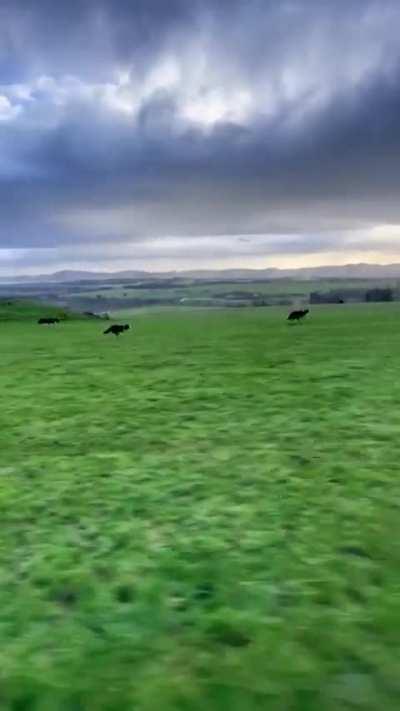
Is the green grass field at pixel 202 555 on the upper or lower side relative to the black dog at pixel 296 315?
lower

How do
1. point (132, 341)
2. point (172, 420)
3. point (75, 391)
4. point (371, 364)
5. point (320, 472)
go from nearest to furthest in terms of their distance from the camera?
point (320, 472), point (172, 420), point (75, 391), point (371, 364), point (132, 341)

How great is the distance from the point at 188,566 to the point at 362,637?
4.46 feet

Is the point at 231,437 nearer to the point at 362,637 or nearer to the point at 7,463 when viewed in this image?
the point at 7,463

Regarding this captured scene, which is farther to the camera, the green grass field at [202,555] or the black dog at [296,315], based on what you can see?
the black dog at [296,315]

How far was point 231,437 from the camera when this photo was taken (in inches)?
324

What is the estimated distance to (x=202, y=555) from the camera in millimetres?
4566

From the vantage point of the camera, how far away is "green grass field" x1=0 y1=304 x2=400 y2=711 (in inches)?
122

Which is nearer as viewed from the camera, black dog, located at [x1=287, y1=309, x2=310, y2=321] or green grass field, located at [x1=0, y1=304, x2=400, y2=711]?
green grass field, located at [x1=0, y1=304, x2=400, y2=711]

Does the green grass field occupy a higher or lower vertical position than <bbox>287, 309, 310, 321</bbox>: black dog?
lower

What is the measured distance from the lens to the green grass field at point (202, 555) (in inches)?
122

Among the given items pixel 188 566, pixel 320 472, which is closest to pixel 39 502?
pixel 188 566

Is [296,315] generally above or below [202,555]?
above

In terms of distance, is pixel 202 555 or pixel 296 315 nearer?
pixel 202 555

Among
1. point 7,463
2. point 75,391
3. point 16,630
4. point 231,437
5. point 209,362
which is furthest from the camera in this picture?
point 209,362
